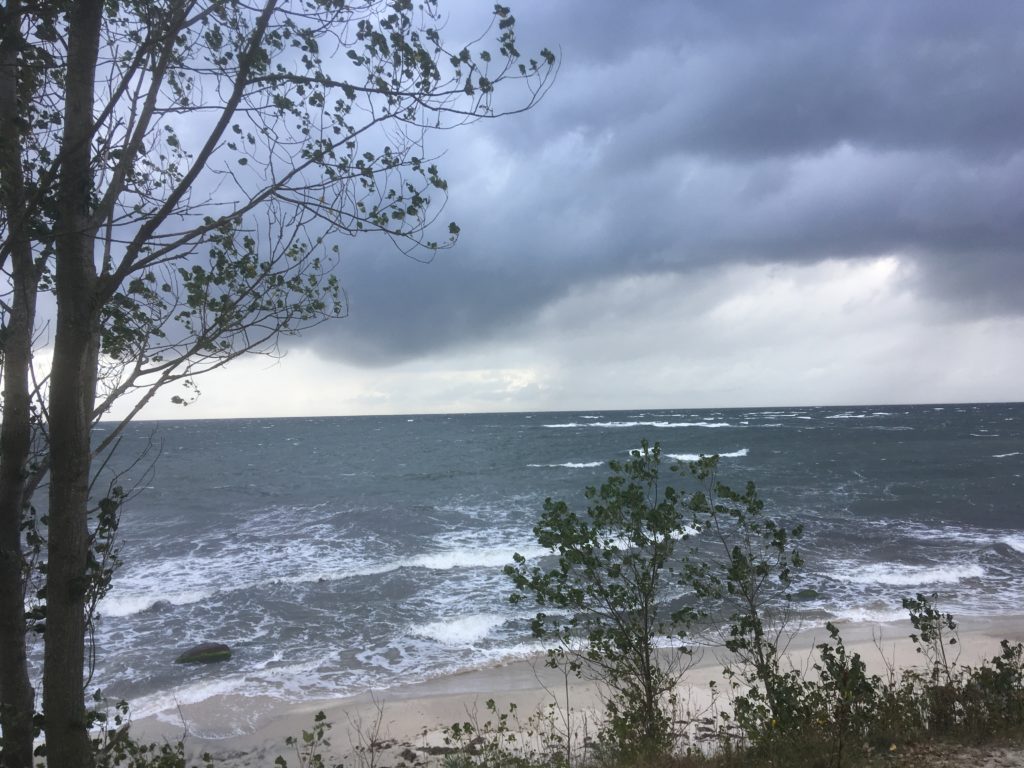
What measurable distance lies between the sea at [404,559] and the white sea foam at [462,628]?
0.19ft

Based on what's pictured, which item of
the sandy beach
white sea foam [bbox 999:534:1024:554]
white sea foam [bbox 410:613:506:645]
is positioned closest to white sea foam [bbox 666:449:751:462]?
white sea foam [bbox 999:534:1024:554]

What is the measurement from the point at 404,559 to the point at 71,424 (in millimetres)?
19644

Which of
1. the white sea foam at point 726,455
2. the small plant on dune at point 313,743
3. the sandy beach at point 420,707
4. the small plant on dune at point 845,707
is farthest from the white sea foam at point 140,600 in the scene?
the white sea foam at point 726,455

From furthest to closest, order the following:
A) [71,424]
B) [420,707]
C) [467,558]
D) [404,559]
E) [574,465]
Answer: [574,465]
[404,559]
[467,558]
[420,707]
[71,424]

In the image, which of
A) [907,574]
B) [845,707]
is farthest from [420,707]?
[907,574]

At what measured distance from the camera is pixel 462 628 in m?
14.7

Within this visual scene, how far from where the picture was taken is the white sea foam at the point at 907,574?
17.3 m

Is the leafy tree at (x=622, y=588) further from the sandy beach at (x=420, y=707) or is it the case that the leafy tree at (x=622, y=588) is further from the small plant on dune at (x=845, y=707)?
the sandy beach at (x=420, y=707)

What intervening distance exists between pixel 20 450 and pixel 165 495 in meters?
41.5

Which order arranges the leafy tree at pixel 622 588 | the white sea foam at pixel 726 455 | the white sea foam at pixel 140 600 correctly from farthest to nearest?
the white sea foam at pixel 726 455, the white sea foam at pixel 140 600, the leafy tree at pixel 622 588

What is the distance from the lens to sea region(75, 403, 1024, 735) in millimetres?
13172

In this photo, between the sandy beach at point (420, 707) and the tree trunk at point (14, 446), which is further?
the sandy beach at point (420, 707)

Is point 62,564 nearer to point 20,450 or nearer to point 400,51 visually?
point 20,450

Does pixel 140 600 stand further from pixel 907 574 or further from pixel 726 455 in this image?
pixel 726 455
